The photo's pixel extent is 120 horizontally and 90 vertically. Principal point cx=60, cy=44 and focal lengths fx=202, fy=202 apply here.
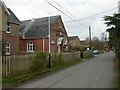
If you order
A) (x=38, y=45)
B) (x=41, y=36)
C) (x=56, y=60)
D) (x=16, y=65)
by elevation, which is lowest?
(x=56, y=60)

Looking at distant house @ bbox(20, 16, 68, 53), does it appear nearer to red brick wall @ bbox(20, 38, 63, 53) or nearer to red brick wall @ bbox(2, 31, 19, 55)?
red brick wall @ bbox(20, 38, 63, 53)

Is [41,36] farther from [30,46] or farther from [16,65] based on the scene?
[16,65]

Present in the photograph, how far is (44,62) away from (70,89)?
8689mm

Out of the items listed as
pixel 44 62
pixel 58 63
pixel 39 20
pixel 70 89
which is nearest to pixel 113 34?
pixel 58 63

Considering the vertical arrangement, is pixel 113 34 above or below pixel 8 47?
above

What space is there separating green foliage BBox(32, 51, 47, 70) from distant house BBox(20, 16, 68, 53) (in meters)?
19.2

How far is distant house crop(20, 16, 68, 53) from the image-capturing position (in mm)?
37375

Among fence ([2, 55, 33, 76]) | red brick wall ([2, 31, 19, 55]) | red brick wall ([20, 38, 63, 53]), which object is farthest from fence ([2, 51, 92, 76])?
red brick wall ([20, 38, 63, 53])

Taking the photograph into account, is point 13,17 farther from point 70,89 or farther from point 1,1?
point 70,89

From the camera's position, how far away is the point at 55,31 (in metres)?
39.2

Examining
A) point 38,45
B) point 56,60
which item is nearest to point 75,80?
→ point 56,60

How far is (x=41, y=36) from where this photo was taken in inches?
1470

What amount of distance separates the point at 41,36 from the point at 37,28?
281cm

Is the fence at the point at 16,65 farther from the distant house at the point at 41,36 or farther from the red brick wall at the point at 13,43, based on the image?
the distant house at the point at 41,36
